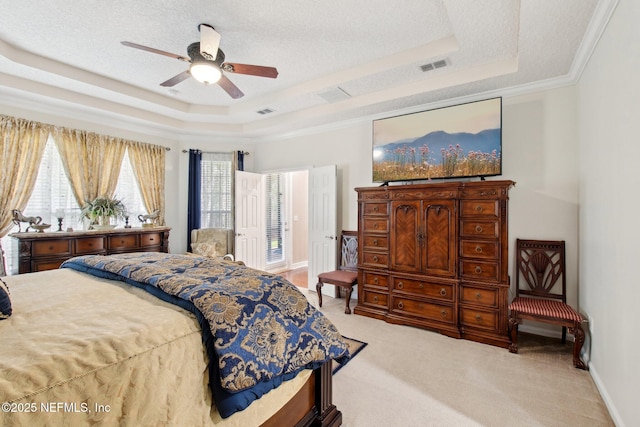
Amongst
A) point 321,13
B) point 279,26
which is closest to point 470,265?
point 321,13

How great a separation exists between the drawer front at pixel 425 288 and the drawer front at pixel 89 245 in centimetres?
389

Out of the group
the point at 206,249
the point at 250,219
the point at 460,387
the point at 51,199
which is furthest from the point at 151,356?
the point at 250,219

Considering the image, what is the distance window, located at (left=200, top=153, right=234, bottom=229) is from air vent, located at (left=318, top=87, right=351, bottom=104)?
249cm

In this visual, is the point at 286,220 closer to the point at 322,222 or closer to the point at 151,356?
the point at 322,222

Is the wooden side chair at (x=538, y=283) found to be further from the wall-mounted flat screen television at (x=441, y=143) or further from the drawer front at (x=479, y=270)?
the wall-mounted flat screen television at (x=441, y=143)

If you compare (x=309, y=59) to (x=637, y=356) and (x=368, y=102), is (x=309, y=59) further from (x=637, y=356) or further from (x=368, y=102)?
(x=637, y=356)

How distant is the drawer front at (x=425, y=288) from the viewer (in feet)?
10.7

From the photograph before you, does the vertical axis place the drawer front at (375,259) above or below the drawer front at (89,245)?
below

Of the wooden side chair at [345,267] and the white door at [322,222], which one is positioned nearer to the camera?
the wooden side chair at [345,267]

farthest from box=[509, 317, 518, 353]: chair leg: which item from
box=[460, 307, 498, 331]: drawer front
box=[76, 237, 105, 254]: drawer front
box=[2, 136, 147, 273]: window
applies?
box=[2, 136, 147, 273]: window

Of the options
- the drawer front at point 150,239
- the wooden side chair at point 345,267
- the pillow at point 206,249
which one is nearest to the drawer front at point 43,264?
the drawer front at point 150,239

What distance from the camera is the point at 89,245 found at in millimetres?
3803

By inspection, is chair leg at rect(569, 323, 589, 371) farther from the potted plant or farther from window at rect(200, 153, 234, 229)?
the potted plant

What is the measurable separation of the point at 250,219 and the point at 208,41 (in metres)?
3.49
